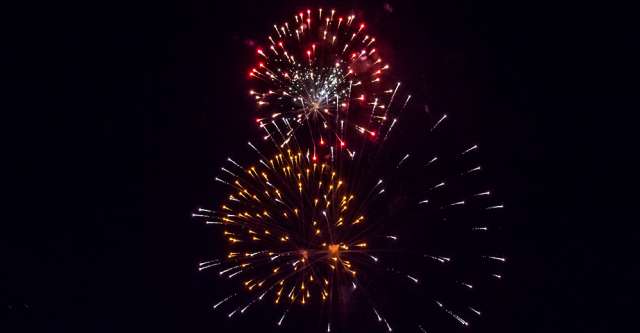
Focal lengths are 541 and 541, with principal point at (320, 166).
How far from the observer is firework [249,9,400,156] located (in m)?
3.30

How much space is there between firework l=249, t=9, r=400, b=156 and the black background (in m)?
0.16

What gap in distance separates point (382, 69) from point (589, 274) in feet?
6.10

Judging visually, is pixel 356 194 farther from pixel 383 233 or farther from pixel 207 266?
pixel 207 266

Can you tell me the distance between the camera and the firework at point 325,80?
3303 mm

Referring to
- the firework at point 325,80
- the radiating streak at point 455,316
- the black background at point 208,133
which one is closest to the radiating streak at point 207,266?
the black background at point 208,133

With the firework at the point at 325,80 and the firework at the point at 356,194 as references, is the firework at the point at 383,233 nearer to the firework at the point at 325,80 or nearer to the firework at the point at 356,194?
the firework at the point at 356,194

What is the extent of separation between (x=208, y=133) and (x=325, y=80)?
955 mm

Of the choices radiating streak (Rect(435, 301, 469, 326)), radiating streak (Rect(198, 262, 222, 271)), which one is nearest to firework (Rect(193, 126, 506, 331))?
radiating streak (Rect(435, 301, 469, 326))

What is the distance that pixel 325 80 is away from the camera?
3250mm

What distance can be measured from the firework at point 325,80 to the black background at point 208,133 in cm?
16

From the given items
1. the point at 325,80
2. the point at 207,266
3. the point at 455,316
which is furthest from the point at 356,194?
the point at 207,266

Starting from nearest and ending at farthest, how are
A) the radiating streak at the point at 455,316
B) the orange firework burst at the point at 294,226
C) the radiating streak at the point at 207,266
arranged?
1. the orange firework burst at the point at 294,226
2. the radiating streak at the point at 455,316
3. the radiating streak at the point at 207,266

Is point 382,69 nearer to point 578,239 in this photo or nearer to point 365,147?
point 365,147

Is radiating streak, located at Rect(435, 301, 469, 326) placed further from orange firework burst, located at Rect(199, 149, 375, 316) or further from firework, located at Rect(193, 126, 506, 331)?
orange firework burst, located at Rect(199, 149, 375, 316)
